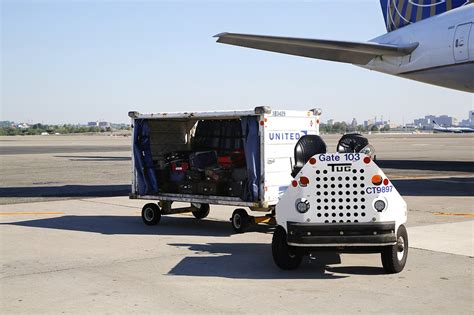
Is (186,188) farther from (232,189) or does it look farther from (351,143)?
(351,143)

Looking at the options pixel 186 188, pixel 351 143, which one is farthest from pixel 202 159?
pixel 351 143

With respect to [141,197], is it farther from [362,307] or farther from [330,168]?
[362,307]

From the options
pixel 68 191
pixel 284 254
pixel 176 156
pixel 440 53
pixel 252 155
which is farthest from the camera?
pixel 440 53

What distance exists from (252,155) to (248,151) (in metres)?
0.12

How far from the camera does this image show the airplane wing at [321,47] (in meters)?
27.8

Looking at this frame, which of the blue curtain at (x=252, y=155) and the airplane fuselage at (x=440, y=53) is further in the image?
the airplane fuselage at (x=440, y=53)

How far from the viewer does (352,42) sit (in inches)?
1161

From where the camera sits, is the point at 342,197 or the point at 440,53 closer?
the point at 342,197

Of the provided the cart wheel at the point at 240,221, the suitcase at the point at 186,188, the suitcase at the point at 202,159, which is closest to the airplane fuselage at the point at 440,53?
the suitcase at the point at 202,159

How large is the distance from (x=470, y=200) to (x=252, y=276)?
34.9 feet

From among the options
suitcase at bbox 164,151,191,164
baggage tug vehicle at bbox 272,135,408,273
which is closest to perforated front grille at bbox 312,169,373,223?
baggage tug vehicle at bbox 272,135,408,273

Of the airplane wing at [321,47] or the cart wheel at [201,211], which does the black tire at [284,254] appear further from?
the airplane wing at [321,47]

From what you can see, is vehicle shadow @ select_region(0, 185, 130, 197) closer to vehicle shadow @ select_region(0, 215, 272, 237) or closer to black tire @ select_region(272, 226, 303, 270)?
vehicle shadow @ select_region(0, 215, 272, 237)

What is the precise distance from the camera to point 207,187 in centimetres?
1397
